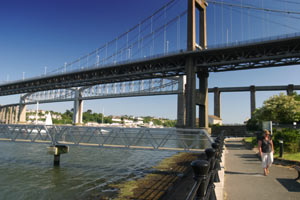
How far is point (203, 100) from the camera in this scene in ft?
159

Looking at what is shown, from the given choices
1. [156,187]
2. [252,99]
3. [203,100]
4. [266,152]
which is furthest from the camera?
[252,99]

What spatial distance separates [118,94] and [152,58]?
3239 centimetres

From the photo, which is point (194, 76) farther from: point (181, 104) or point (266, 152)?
point (266, 152)

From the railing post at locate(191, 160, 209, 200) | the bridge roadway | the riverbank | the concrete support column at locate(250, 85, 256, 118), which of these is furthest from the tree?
the concrete support column at locate(250, 85, 256, 118)

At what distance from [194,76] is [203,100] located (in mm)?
5470

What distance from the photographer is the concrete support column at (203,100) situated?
155 feet

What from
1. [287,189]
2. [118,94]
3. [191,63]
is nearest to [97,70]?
[118,94]

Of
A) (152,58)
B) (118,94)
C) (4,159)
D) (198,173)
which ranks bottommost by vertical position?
(4,159)

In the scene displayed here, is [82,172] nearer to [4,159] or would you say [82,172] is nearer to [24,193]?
[24,193]

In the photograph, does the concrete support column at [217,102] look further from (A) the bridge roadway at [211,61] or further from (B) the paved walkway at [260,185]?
(B) the paved walkway at [260,185]

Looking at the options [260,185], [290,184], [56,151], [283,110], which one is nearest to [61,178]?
[56,151]

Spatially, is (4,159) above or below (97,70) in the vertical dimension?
below

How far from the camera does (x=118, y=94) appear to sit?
80.9 metres

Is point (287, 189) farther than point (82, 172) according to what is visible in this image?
No
